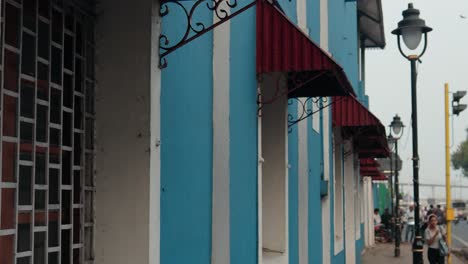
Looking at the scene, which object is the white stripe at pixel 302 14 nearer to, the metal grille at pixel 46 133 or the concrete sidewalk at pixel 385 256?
the metal grille at pixel 46 133

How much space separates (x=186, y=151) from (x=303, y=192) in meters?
5.26

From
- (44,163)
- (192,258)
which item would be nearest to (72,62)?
(44,163)

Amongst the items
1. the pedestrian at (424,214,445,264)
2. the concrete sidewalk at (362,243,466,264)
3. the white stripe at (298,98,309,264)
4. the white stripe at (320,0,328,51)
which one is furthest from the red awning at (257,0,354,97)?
the concrete sidewalk at (362,243,466,264)

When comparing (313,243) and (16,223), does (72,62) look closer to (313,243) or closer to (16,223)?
(16,223)

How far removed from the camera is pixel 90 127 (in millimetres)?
4242

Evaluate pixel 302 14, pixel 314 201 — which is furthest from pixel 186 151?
pixel 314 201

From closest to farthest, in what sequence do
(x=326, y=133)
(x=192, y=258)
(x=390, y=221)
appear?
1. (x=192, y=258)
2. (x=326, y=133)
3. (x=390, y=221)

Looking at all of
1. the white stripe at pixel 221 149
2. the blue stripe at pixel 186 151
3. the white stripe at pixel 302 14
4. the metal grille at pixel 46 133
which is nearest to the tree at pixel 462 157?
the white stripe at pixel 302 14

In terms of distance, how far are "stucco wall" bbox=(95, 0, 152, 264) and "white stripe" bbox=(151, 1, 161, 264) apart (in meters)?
0.03

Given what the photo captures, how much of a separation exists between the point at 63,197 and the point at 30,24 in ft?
3.24

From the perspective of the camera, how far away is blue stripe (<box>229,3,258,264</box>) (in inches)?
253

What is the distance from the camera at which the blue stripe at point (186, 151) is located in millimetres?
4715

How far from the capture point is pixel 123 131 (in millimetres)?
4207

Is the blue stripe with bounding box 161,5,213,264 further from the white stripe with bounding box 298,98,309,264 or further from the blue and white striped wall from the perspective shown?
the white stripe with bounding box 298,98,309,264
